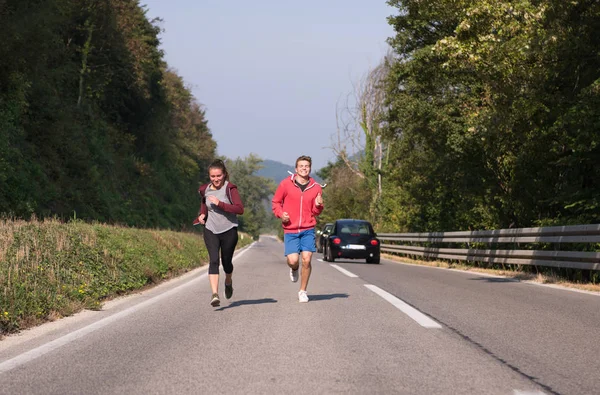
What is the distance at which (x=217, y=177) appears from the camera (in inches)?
355

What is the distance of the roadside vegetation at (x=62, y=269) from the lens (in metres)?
8.08

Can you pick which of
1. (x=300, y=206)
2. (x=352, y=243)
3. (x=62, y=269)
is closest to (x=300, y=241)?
(x=300, y=206)

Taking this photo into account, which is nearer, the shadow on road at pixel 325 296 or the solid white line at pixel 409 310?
the solid white line at pixel 409 310

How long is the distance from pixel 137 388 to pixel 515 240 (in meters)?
13.6

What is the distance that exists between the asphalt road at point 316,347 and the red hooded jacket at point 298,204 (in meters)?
1.10

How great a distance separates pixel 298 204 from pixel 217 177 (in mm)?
1187

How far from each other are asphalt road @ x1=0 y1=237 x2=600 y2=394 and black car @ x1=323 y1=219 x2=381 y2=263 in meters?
13.1

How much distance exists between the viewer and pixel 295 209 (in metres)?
9.43

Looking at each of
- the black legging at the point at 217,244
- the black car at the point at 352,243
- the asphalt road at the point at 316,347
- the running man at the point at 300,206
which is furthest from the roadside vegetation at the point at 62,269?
the black car at the point at 352,243

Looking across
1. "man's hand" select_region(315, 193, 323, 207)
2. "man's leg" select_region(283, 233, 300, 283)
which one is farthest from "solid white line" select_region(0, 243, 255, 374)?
"man's hand" select_region(315, 193, 323, 207)

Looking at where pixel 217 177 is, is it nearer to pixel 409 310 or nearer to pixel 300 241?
pixel 300 241

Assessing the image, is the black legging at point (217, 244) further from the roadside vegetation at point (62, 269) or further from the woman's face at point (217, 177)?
the roadside vegetation at point (62, 269)

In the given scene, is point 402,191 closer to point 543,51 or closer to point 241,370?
point 543,51

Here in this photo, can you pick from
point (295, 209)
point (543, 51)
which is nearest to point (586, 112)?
point (543, 51)
